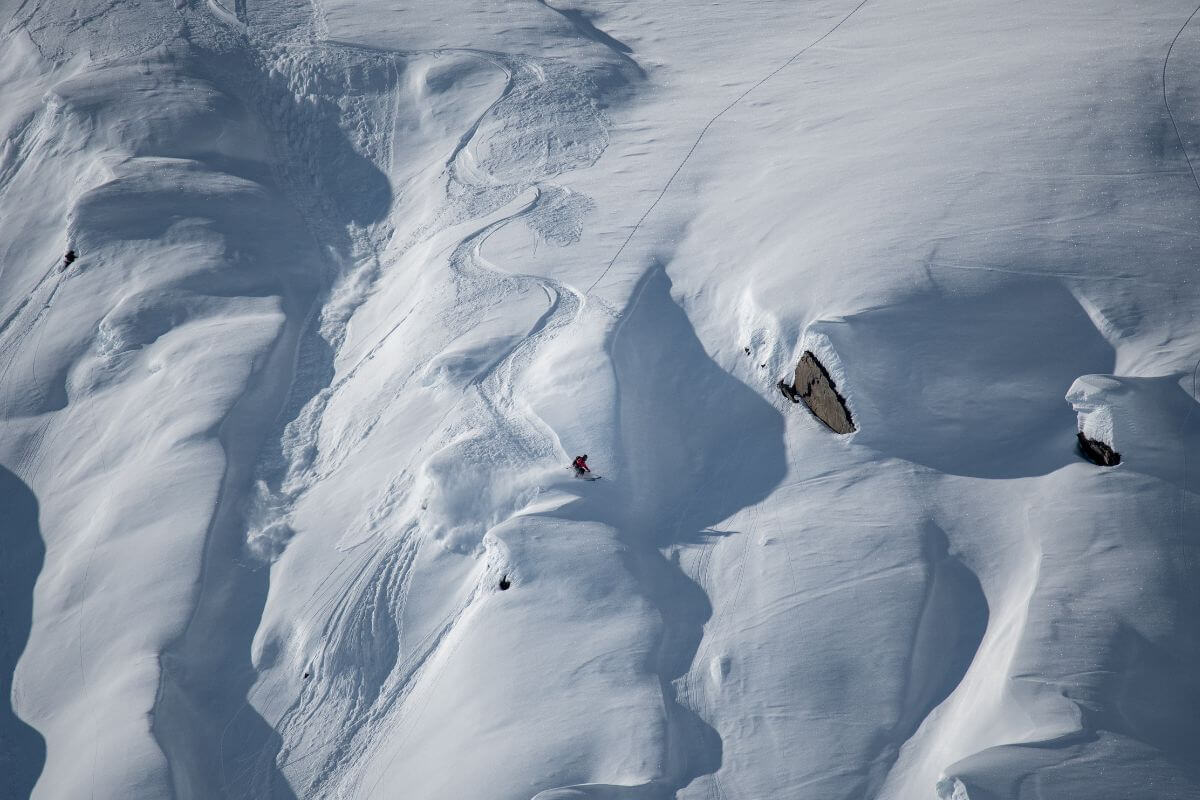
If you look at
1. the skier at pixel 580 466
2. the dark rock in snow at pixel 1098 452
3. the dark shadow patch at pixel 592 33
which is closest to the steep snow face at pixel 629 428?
the dark rock in snow at pixel 1098 452

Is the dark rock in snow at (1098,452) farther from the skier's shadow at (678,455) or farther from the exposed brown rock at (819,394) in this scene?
the skier's shadow at (678,455)

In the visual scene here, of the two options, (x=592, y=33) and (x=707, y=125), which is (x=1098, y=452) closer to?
(x=707, y=125)

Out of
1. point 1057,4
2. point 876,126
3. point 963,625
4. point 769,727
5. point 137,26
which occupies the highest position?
point 1057,4

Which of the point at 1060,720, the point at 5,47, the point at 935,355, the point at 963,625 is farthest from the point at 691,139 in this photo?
the point at 5,47

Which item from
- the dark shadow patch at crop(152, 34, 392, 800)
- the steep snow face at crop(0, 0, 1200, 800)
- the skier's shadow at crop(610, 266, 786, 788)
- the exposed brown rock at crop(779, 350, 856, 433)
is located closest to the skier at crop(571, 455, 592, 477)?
the steep snow face at crop(0, 0, 1200, 800)

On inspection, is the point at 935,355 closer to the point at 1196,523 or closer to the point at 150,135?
the point at 1196,523
